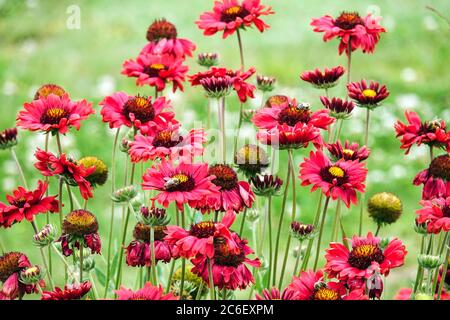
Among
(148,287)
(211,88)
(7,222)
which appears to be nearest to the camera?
(148,287)

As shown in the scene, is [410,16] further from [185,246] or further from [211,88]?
[185,246]

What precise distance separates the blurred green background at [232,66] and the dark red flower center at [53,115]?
3.80 ft

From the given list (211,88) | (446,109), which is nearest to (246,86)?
(211,88)

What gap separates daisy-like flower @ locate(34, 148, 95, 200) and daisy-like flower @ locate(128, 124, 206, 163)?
7 cm

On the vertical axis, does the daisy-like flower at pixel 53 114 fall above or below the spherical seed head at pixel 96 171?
above

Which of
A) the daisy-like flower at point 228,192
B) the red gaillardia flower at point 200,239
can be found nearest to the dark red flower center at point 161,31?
the daisy-like flower at point 228,192

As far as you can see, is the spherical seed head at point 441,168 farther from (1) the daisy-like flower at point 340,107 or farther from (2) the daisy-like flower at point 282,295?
(2) the daisy-like flower at point 282,295

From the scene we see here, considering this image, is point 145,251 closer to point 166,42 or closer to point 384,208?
point 384,208

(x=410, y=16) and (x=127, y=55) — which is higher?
(x=410, y=16)

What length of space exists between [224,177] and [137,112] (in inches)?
8.3

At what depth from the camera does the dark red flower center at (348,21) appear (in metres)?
1.26
